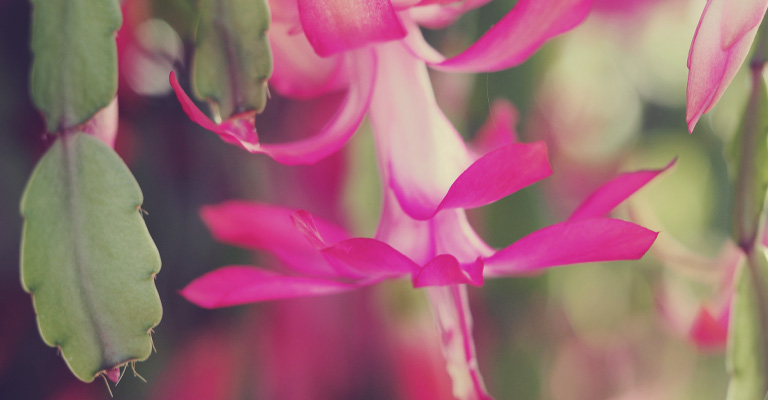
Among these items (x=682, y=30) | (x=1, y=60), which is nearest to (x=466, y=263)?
(x=1, y=60)

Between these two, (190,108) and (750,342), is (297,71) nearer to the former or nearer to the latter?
(190,108)

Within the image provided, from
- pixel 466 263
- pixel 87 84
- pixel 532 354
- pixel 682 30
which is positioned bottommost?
pixel 532 354

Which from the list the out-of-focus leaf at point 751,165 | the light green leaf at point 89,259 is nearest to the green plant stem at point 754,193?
the out-of-focus leaf at point 751,165

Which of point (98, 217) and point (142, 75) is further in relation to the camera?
point (142, 75)

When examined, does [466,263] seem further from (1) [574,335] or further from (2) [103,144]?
(1) [574,335]

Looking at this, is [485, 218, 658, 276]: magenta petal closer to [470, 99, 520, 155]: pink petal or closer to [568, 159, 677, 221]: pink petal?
[568, 159, 677, 221]: pink petal
